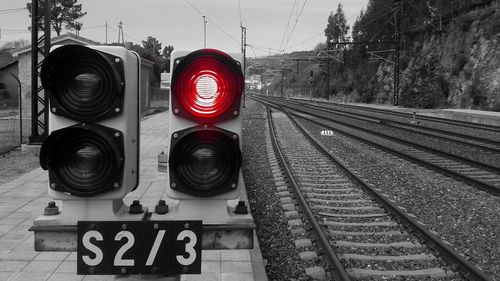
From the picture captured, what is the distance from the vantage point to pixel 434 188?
349 inches

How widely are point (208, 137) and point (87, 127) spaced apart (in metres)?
0.45

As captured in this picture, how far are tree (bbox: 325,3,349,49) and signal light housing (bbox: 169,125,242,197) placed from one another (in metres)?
115

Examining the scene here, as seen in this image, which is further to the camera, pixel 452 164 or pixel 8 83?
pixel 8 83

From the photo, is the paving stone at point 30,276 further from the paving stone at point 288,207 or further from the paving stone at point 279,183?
the paving stone at point 279,183

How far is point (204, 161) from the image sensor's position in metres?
2.05

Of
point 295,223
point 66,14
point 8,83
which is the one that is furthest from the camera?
point 66,14

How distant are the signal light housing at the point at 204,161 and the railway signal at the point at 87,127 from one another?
0.20 m

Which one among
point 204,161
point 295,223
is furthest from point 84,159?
point 295,223

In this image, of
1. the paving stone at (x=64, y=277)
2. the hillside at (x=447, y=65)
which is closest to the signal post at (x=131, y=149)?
the paving stone at (x=64, y=277)

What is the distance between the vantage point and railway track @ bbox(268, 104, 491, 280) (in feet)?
15.3

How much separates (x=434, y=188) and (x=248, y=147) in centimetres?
714

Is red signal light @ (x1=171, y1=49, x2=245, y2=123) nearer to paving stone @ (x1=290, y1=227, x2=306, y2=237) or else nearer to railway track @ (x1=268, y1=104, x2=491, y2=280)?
railway track @ (x1=268, y1=104, x2=491, y2=280)

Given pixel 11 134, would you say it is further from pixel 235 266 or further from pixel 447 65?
pixel 447 65

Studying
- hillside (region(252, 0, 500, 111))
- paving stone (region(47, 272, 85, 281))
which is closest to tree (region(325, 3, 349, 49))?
hillside (region(252, 0, 500, 111))
